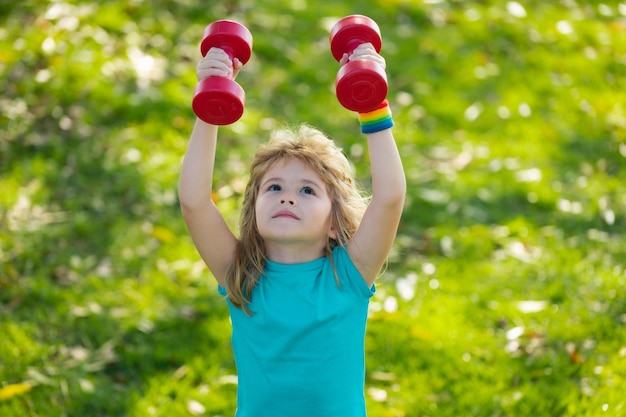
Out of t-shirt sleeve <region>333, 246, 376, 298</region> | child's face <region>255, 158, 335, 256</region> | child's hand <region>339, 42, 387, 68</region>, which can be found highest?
child's hand <region>339, 42, 387, 68</region>

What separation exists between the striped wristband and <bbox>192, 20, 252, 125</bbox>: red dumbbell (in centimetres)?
37

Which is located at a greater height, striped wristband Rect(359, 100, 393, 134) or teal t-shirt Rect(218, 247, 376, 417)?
striped wristband Rect(359, 100, 393, 134)

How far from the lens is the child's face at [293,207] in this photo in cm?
261

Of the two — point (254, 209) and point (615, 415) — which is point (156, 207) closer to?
point (254, 209)

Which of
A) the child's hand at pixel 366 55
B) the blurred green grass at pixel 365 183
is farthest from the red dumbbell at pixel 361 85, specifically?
the blurred green grass at pixel 365 183

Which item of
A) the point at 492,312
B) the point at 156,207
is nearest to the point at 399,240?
the point at 492,312

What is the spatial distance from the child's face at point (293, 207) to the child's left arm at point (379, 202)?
5.3 inches

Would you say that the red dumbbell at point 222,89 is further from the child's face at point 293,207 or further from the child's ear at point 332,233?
the child's ear at point 332,233

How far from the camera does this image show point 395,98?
249 inches

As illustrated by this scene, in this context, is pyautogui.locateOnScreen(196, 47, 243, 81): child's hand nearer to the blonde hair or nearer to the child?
the child

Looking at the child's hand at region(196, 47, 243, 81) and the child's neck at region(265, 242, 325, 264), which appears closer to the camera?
the child's hand at region(196, 47, 243, 81)

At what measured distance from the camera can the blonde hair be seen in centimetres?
270

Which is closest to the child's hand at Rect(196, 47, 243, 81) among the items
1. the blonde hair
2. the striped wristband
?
the blonde hair

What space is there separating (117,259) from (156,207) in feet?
A: 1.73
